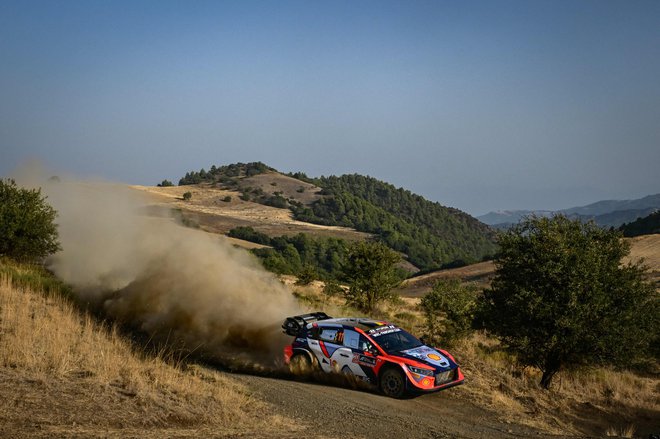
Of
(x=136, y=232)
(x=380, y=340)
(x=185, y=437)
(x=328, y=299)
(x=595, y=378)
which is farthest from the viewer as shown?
(x=328, y=299)

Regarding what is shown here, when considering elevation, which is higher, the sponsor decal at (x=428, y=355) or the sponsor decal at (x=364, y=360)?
the sponsor decal at (x=428, y=355)

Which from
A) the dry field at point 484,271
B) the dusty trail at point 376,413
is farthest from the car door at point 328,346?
the dry field at point 484,271

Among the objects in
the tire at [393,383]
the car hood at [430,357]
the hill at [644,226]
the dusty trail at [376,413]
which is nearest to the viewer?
the dusty trail at [376,413]

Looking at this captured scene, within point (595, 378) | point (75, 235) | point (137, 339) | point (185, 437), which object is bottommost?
point (595, 378)

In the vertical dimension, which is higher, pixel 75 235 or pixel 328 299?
pixel 75 235

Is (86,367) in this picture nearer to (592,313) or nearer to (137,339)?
(137,339)

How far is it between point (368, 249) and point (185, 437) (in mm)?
23606

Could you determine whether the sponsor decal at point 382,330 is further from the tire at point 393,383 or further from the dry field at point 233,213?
the dry field at point 233,213

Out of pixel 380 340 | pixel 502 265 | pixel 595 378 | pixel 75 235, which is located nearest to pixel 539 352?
pixel 502 265

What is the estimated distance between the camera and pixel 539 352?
17641 mm

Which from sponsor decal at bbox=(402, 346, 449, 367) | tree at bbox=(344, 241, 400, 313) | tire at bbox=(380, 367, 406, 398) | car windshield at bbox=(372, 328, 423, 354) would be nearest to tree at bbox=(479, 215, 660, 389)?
sponsor decal at bbox=(402, 346, 449, 367)

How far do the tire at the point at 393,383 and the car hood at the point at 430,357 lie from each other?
0.50 metres

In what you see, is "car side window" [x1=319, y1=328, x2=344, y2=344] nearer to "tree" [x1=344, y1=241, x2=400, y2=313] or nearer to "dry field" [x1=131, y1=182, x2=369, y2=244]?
"tree" [x1=344, y1=241, x2=400, y2=313]

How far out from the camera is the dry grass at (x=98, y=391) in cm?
819
